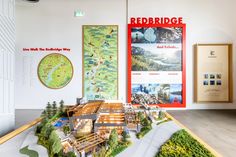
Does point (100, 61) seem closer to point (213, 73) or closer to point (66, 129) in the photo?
point (213, 73)

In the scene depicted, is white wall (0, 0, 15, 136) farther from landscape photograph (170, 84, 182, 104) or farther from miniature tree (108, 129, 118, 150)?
landscape photograph (170, 84, 182, 104)

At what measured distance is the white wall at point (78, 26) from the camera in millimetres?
7066

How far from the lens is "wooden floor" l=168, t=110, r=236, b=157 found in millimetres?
3471

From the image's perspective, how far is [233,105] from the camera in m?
7.25

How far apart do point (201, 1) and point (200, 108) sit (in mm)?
3354

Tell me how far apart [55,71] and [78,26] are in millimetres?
1574

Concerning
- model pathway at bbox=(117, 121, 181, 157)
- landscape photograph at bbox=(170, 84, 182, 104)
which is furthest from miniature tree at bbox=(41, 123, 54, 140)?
landscape photograph at bbox=(170, 84, 182, 104)

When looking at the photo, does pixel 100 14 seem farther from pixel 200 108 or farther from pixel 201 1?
pixel 200 108

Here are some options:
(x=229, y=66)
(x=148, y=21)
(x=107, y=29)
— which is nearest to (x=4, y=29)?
(x=107, y=29)

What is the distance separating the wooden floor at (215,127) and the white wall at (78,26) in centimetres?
204

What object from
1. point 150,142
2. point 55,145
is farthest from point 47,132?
point 150,142

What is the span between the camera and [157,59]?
7.10 m

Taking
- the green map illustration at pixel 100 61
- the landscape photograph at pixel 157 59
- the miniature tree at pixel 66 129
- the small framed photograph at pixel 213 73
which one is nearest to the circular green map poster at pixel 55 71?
the green map illustration at pixel 100 61

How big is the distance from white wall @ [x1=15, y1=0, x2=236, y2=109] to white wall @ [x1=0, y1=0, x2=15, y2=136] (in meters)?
3.15
